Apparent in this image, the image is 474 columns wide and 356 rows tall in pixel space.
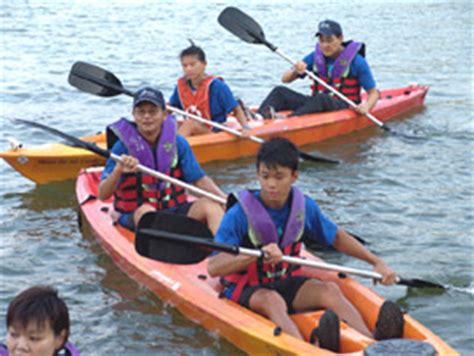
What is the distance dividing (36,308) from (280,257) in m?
1.78

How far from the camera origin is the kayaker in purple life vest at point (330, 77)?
9172mm

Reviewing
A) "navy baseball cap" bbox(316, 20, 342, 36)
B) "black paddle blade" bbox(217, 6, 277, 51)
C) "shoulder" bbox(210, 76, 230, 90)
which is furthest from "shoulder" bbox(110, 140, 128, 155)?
"black paddle blade" bbox(217, 6, 277, 51)

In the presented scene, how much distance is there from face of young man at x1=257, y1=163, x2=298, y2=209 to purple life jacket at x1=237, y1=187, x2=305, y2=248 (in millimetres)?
73

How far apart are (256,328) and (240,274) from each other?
324 mm

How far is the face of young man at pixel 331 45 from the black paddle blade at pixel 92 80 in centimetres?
244

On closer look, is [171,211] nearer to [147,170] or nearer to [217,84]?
[147,170]

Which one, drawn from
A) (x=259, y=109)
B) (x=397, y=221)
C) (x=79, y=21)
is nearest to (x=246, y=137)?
(x=259, y=109)

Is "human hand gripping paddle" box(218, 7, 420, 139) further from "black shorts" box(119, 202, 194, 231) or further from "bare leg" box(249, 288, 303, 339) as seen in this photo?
"bare leg" box(249, 288, 303, 339)

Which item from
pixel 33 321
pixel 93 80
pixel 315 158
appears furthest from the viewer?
pixel 315 158

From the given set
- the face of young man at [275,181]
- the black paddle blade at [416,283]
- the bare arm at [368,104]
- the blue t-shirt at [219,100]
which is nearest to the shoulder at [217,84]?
the blue t-shirt at [219,100]

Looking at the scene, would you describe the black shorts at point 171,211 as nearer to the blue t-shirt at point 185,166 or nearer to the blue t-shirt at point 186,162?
the blue t-shirt at point 185,166

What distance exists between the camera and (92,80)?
7.38 meters

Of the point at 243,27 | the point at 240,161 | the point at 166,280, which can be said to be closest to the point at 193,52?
the point at 240,161

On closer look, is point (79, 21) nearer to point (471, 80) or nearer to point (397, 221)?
point (471, 80)
